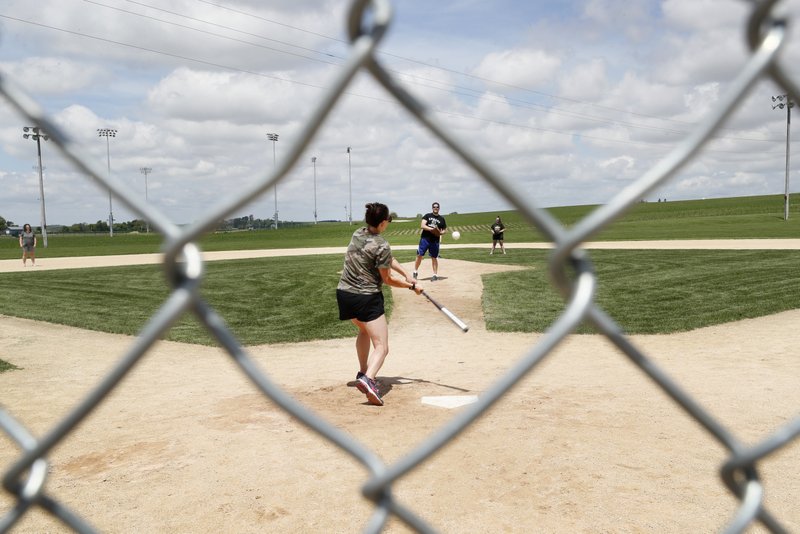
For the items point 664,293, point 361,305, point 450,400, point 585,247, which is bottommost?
point 585,247

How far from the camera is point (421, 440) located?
16.8 feet

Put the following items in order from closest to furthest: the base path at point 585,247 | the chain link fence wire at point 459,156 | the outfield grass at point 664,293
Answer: the chain link fence wire at point 459,156, the outfield grass at point 664,293, the base path at point 585,247

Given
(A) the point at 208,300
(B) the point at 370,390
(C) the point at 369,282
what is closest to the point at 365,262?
(C) the point at 369,282

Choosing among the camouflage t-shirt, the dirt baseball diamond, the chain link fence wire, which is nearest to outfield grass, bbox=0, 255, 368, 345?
the dirt baseball diamond

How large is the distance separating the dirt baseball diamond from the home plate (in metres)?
0.16

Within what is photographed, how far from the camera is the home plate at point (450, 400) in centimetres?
605

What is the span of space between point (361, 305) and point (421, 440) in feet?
5.36

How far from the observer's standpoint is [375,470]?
99 cm

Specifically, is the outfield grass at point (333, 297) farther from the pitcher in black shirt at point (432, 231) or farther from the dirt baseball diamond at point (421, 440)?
the dirt baseball diamond at point (421, 440)

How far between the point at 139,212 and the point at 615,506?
146 inches

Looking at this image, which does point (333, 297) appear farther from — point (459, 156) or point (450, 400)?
point (459, 156)

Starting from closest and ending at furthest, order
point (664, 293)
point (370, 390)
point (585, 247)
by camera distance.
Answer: point (370, 390)
point (664, 293)
point (585, 247)

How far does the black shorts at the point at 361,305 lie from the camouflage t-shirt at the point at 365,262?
0.16 ft

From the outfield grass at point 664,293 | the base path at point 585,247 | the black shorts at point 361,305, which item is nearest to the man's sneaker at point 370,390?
the black shorts at point 361,305
